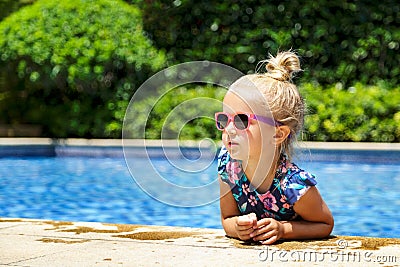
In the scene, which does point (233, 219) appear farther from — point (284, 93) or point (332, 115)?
point (332, 115)

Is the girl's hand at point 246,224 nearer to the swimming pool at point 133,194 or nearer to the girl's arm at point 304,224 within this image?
the girl's arm at point 304,224

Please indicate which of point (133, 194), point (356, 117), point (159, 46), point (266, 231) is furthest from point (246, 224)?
point (159, 46)

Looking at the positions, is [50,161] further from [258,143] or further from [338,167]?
[258,143]

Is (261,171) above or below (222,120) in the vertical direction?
below

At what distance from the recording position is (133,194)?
328 inches

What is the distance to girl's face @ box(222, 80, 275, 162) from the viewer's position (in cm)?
347

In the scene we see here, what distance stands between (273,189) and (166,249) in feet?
1.89

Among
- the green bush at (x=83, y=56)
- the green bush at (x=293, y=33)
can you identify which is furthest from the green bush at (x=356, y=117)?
the green bush at (x=83, y=56)

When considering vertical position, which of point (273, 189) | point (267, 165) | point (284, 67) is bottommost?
point (273, 189)

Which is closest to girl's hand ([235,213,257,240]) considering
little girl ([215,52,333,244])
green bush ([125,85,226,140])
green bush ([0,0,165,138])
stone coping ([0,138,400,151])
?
little girl ([215,52,333,244])

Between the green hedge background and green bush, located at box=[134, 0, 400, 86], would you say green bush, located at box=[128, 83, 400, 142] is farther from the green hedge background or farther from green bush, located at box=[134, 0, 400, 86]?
green bush, located at box=[134, 0, 400, 86]

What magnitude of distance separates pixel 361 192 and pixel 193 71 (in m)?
4.71

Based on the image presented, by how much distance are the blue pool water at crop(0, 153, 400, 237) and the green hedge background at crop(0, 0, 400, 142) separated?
1557 mm

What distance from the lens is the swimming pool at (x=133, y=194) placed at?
7.02 meters
